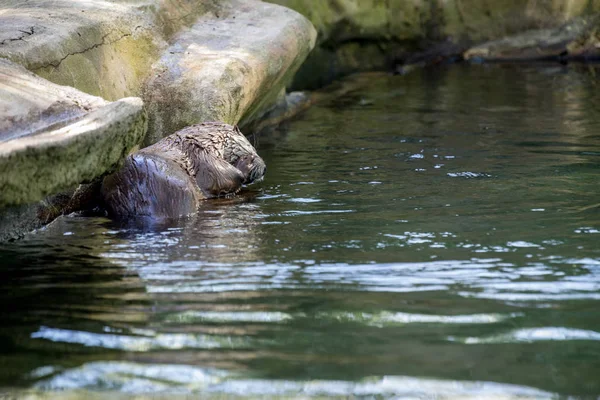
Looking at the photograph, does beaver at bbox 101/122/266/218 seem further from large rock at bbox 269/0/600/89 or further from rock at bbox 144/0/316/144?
large rock at bbox 269/0/600/89

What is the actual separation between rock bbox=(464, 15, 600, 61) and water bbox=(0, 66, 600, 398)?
29.0 ft

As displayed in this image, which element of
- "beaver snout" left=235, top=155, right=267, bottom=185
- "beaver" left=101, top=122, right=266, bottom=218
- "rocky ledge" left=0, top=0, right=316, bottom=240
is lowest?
"beaver snout" left=235, top=155, right=267, bottom=185

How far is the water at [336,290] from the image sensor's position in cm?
314

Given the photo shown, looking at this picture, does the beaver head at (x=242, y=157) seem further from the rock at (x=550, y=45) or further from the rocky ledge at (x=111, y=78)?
the rock at (x=550, y=45)

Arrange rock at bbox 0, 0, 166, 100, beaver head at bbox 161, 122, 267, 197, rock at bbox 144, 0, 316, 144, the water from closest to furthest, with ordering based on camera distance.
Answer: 1. the water
2. rock at bbox 0, 0, 166, 100
3. beaver head at bbox 161, 122, 267, 197
4. rock at bbox 144, 0, 316, 144

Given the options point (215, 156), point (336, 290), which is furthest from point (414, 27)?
point (336, 290)

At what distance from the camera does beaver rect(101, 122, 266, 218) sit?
5.71 metres

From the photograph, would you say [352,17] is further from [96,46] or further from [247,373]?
[247,373]

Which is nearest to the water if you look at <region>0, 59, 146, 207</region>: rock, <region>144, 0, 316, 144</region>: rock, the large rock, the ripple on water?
the ripple on water

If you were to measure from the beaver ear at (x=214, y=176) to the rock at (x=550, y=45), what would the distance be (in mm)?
10299

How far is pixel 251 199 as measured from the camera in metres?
6.39

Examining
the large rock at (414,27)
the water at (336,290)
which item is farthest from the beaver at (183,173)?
the large rock at (414,27)

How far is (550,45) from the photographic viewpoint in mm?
15742

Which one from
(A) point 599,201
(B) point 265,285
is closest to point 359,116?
(A) point 599,201
